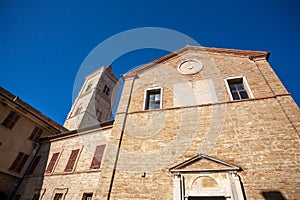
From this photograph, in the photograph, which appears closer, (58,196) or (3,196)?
(58,196)

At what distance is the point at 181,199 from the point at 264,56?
8964 mm

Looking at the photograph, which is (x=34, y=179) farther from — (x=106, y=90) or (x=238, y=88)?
(x=106, y=90)

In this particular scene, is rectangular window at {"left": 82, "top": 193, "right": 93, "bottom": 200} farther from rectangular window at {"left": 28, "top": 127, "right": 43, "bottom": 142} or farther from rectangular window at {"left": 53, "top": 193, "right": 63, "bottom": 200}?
rectangular window at {"left": 28, "top": 127, "right": 43, "bottom": 142}

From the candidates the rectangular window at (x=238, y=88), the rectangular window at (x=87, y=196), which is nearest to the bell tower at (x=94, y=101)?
the rectangular window at (x=87, y=196)

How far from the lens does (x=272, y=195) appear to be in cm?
530

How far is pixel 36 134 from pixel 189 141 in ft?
43.7

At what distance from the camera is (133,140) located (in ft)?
26.3

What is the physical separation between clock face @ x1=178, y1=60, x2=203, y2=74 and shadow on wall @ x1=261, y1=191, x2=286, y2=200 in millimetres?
6764

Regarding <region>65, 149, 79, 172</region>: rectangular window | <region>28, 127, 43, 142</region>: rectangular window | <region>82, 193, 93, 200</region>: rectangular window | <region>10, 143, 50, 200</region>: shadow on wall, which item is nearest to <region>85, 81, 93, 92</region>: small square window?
<region>28, 127, 43, 142</region>: rectangular window

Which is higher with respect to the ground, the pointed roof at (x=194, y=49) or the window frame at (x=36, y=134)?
the pointed roof at (x=194, y=49)

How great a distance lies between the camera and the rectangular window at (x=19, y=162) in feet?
39.6

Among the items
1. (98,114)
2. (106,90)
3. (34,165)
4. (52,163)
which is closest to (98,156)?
(52,163)

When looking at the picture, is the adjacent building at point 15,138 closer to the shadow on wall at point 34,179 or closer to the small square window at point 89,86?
the shadow on wall at point 34,179

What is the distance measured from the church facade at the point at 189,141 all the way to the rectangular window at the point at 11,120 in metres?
3.54
